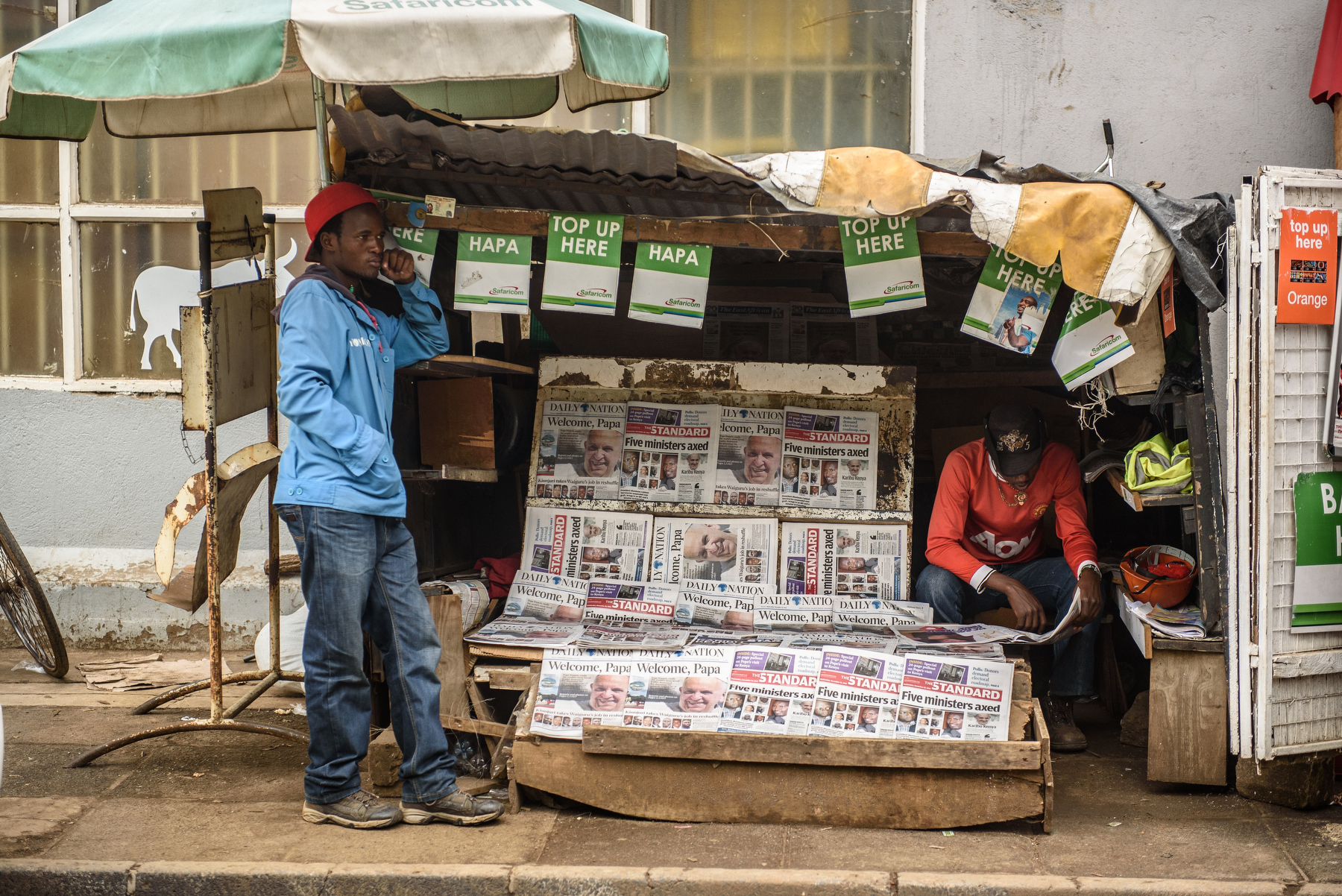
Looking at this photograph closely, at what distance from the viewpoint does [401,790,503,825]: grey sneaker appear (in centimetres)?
360

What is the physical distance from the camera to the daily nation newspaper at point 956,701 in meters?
3.67

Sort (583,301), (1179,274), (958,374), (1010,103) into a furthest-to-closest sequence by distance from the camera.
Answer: (1010,103) < (958,374) < (583,301) < (1179,274)

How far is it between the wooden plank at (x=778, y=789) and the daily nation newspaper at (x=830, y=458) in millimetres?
1414

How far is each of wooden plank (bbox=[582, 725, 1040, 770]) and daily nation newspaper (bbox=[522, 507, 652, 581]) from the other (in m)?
1.09

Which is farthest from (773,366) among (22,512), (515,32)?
(22,512)

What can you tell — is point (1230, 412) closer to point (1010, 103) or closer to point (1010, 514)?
point (1010, 514)

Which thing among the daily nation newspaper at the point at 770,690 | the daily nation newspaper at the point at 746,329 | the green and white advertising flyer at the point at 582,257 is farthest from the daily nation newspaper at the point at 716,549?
the green and white advertising flyer at the point at 582,257

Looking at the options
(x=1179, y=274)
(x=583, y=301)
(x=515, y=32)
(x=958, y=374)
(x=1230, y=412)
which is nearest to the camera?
(x=515, y=32)

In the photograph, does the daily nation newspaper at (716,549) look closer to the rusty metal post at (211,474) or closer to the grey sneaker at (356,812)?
the grey sneaker at (356,812)

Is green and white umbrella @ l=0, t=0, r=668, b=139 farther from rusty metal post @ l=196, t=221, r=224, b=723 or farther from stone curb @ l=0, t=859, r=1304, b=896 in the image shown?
stone curb @ l=0, t=859, r=1304, b=896

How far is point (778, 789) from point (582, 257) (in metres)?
2.00

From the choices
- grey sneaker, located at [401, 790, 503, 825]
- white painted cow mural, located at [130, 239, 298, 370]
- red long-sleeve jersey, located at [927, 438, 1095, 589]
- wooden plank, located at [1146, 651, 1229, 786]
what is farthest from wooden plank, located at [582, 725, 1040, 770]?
white painted cow mural, located at [130, 239, 298, 370]

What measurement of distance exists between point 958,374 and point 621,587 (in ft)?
6.44

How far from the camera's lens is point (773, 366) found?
4.82m
